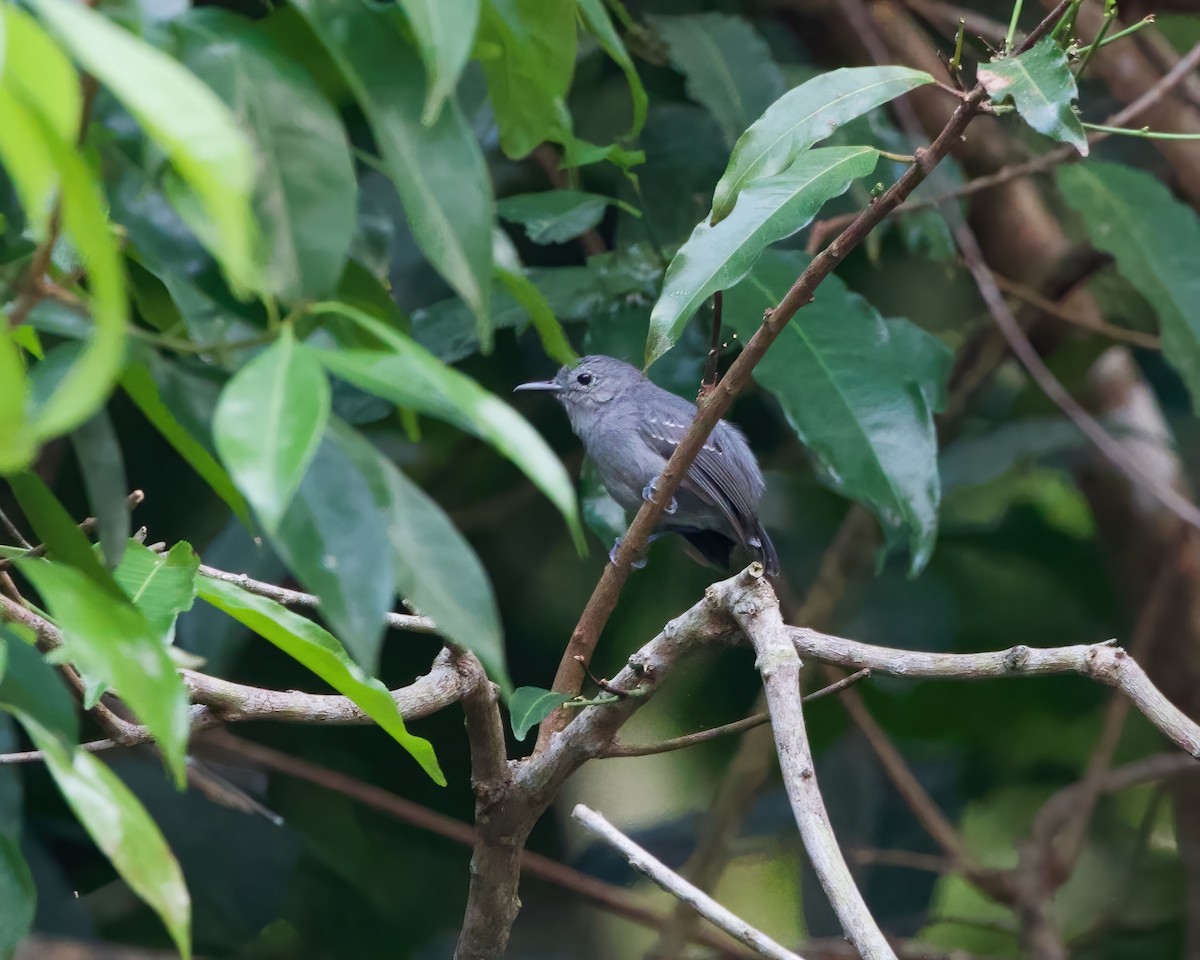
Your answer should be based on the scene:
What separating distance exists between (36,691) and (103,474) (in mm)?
173

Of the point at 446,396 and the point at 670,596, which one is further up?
the point at 446,396

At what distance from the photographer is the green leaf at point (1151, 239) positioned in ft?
8.99

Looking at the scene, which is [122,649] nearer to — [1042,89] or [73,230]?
[73,230]

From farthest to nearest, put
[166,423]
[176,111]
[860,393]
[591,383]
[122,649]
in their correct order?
[591,383] < [860,393] < [166,423] < [122,649] < [176,111]

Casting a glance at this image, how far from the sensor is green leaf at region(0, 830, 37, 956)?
1.04 metres

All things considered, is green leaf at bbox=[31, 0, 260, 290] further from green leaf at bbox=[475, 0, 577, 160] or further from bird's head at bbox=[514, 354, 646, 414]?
bird's head at bbox=[514, 354, 646, 414]

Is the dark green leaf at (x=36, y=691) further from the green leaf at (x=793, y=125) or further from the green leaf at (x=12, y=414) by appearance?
the green leaf at (x=793, y=125)

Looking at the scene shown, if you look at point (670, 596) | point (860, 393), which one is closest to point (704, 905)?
point (860, 393)

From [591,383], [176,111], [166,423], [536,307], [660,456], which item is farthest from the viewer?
[591,383]

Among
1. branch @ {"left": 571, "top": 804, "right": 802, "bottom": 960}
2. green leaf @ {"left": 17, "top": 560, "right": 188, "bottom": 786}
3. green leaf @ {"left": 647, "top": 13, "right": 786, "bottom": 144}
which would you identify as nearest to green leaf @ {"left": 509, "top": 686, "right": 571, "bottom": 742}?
branch @ {"left": 571, "top": 804, "right": 802, "bottom": 960}

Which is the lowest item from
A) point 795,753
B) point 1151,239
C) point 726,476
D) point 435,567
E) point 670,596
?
point 670,596

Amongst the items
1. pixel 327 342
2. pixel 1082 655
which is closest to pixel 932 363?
pixel 1082 655

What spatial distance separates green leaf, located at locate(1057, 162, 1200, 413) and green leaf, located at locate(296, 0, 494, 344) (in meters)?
2.29

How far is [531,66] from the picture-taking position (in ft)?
3.56
